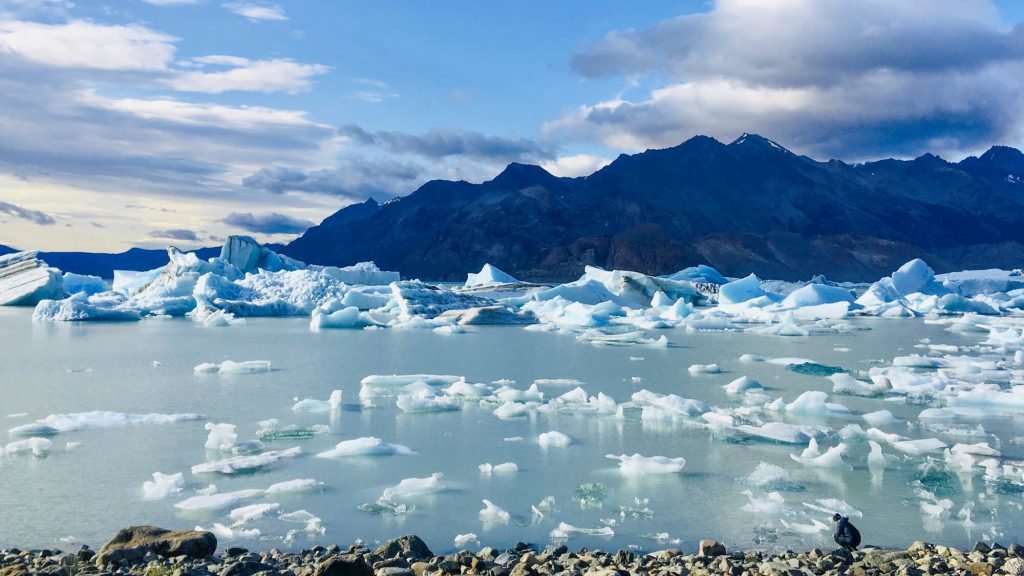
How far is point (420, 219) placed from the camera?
100m

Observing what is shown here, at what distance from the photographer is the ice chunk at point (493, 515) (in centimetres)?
441

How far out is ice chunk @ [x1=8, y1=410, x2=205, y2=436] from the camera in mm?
6652

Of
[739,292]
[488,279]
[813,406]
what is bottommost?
[813,406]

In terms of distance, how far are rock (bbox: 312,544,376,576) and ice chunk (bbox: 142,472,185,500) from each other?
75.6 inches

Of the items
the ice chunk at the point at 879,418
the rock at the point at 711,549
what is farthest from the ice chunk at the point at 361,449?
the ice chunk at the point at 879,418

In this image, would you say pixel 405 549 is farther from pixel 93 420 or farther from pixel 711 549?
pixel 93 420

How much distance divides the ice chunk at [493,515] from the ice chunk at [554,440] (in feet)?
5.52

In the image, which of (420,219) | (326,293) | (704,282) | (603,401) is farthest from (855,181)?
(603,401)

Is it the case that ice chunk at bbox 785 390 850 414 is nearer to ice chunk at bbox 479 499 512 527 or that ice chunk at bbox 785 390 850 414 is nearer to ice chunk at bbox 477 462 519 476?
ice chunk at bbox 477 462 519 476

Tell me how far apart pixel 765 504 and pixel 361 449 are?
2.76m

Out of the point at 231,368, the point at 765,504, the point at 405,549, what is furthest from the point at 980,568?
the point at 231,368

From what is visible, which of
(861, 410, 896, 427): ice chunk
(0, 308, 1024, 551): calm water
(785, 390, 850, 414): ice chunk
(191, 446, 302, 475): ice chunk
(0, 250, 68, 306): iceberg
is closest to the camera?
(0, 308, 1024, 551): calm water

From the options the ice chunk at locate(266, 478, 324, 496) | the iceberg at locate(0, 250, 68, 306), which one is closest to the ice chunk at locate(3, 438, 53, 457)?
the ice chunk at locate(266, 478, 324, 496)

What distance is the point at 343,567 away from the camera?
3.33 metres
